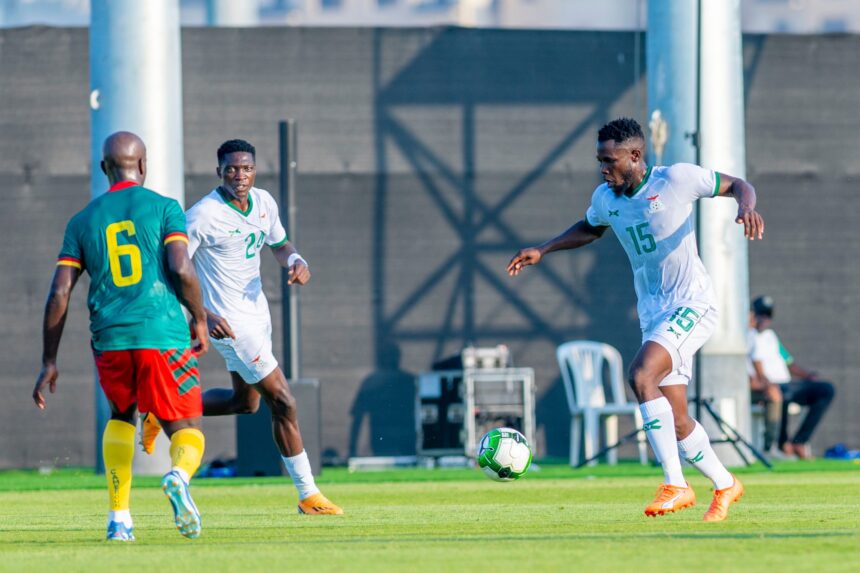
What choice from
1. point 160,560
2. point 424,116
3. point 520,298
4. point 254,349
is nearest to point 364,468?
point 520,298

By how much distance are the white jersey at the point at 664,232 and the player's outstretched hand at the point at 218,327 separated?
2283 mm

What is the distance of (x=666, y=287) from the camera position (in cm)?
923

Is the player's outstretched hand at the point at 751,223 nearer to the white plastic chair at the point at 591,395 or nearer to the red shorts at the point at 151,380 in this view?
the red shorts at the point at 151,380

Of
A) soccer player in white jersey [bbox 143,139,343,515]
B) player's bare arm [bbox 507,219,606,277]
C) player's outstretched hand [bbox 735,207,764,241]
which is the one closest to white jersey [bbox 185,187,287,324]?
soccer player in white jersey [bbox 143,139,343,515]

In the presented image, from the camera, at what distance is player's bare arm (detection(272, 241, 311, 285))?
9.52 m

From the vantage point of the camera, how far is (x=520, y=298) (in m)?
18.8

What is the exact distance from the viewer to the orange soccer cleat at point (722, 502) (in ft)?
28.3

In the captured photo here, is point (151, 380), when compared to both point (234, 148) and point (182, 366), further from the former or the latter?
point (234, 148)

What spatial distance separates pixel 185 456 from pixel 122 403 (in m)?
0.41

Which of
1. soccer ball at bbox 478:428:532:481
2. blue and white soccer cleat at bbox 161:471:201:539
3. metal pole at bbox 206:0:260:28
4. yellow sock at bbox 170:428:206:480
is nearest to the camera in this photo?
blue and white soccer cleat at bbox 161:471:201:539

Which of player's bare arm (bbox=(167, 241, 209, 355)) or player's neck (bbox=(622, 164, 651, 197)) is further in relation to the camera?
player's neck (bbox=(622, 164, 651, 197))

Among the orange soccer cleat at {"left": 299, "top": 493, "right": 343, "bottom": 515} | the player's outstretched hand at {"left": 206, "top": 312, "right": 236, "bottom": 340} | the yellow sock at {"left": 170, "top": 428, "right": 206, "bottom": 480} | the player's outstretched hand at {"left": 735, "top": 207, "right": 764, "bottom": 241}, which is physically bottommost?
the orange soccer cleat at {"left": 299, "top": 493, "right": 343, "bottom": 515}

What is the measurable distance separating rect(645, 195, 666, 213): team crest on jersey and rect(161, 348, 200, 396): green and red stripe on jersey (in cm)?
286

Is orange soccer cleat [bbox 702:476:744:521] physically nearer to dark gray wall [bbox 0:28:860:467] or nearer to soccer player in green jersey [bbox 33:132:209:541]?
soccer player in green jersey [bbox 33:132:209:541]
